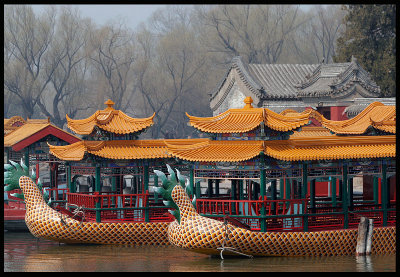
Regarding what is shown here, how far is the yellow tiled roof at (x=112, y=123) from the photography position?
85.9ft

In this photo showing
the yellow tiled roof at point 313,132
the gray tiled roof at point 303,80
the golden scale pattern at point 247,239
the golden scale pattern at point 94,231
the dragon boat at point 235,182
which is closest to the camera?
the golden scale pattern at point 247,239

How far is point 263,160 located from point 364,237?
124 inches

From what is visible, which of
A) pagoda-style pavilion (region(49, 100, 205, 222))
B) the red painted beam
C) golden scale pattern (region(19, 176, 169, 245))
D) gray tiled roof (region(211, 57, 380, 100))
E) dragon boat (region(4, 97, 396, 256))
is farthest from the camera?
gray tiled roof (region(211, 57, 380, 100))

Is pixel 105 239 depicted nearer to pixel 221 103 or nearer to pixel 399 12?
pixel 399 12

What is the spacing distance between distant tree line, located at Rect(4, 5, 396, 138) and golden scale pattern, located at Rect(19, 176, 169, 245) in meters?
38.4

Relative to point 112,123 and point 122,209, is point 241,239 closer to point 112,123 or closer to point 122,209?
point 122,209

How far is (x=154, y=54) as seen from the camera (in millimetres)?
85000

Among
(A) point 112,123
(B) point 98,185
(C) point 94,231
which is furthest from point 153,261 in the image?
(A) point 112,123

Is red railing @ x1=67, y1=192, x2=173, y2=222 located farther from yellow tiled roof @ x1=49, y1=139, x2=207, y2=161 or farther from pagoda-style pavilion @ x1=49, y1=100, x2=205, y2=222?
yellow tiled roof @ x1=49, y1=139, x2=207, y2=161

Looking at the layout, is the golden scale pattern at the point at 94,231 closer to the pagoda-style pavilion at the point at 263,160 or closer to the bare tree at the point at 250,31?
the pagoda-style pavilion at the point at 263,160

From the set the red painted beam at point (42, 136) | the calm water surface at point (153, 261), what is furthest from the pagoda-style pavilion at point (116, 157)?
the red painted beam at point (42, 136)

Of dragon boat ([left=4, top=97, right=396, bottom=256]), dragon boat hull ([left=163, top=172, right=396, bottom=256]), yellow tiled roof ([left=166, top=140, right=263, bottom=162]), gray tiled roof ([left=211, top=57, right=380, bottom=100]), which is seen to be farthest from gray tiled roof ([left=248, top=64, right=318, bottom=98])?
dragon boat hull ([left=163, top=172, right=396, bottom=256])

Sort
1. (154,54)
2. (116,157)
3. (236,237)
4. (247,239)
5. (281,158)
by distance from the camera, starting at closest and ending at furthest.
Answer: (236,237) < (247,239) < (281,158) < (116,157) < (154,54)

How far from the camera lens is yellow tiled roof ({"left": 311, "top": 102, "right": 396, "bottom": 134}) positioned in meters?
25.0
